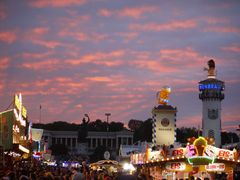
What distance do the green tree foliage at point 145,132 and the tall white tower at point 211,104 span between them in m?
62.4

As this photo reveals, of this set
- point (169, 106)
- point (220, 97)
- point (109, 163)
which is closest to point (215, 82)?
point (220, 97)

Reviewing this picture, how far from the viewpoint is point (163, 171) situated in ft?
136

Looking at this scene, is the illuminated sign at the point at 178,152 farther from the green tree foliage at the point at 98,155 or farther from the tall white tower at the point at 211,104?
the green tree foliage at the point at 98,155

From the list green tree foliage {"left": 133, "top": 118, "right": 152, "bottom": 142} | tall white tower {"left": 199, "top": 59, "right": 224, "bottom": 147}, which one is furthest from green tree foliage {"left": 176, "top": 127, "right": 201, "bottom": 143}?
tall white tower {"left": 199, "top": 59, "right": 224, "bottom": 147}

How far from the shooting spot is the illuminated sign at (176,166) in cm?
3750

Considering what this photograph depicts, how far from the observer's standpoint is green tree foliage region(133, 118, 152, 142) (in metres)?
178

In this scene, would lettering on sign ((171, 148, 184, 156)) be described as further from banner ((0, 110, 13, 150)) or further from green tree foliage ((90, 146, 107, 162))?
green tree foliage ((90, 146, 107, 162))

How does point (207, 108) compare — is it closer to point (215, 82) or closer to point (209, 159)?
point (215, 82)

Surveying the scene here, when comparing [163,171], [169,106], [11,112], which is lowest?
[163,171]

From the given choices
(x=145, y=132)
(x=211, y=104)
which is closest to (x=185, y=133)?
(x=145, y=132)

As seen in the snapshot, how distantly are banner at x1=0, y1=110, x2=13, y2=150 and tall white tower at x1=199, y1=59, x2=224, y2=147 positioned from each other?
3009 inches

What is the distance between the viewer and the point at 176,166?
38.2m

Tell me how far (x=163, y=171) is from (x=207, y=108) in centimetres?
7266

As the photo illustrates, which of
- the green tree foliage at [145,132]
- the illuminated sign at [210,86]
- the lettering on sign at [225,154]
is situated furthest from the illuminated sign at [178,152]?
the green tree foliage at [145,132]
